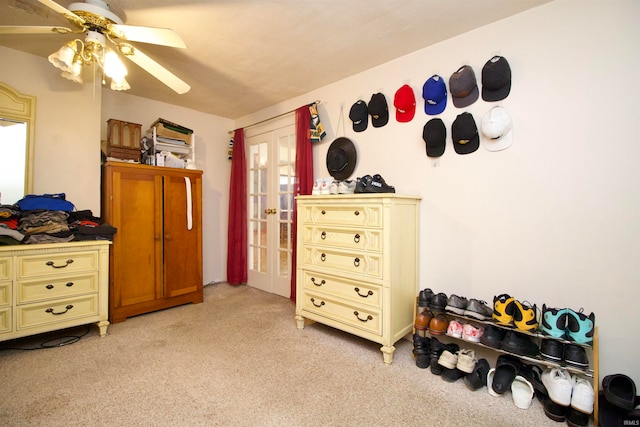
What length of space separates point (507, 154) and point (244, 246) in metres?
3.29

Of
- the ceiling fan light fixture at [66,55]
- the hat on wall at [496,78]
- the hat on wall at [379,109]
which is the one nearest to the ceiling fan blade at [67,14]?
the ceiling fan light fixture at [66,55]

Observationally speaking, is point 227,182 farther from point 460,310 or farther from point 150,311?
point 460,310

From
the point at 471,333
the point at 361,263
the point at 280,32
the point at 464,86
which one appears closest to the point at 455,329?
the point at 471,333

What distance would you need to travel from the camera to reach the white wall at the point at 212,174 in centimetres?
387

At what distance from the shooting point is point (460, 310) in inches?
75.8

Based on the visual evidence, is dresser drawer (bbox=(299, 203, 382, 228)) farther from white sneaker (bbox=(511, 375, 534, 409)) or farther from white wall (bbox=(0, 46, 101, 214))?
white wall (bbox=(0, 46, 101, 214))

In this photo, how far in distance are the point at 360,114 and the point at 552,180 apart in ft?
5.27

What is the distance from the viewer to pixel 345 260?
7.43ft

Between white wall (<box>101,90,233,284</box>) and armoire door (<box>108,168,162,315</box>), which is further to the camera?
white wall (<box>101,90,233,284</box>)

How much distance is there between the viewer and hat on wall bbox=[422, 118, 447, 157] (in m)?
2.20

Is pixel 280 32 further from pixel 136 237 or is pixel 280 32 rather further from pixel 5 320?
pixel 5 320

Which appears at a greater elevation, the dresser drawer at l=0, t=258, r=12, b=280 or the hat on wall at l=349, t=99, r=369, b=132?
the hat on wall at l=349, t=99, r=369, b=132

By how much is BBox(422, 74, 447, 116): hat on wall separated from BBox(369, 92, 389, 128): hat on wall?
0.37 m

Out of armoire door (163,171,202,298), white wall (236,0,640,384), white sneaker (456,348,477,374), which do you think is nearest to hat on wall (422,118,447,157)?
white wall (236,0,640,384)
